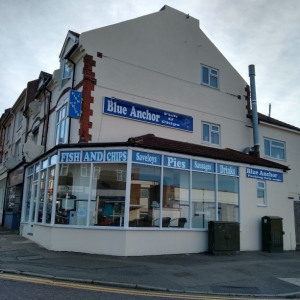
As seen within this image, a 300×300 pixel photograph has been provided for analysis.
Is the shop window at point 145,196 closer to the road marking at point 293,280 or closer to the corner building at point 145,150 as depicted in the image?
the corner building at point 145,150

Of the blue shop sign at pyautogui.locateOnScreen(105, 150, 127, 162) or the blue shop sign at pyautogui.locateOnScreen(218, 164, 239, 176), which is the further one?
the blue shop sign at pyautogui.locateOnScreen(218, 164, 239, 176)

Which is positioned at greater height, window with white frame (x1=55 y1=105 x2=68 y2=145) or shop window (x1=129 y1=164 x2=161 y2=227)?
window with white frame (x1=55 y1=105 x2=68 y2=145)

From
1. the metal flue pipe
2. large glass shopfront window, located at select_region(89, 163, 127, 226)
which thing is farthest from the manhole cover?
the metal flue pipe

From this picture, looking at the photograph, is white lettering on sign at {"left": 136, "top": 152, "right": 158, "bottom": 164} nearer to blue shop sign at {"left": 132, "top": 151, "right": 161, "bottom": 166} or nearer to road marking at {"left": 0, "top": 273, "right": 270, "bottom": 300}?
blue shop sign at {"left": 132, "top": 151, "right": 161, "bottom": 166}

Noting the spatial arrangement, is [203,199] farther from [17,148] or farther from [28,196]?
[17,148]

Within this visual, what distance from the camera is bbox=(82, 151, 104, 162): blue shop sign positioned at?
11880mm

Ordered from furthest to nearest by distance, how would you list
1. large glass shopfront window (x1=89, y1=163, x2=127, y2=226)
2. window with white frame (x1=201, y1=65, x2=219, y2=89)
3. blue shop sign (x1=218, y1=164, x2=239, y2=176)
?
1. window with white frame (x1=201, y1=65, x2=219, y2=89)
2. blue shop sign (x1=218, y1=164, x2=239, y2=176)
3. large glass shopfront window (x1=89, y1=163, x2=127, y2=226)

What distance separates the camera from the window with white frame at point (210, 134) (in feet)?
54.8

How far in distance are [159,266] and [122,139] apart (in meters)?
5.95

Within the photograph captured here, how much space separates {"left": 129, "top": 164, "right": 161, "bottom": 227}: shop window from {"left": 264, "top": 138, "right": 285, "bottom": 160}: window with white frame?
Result: 913 centimetres

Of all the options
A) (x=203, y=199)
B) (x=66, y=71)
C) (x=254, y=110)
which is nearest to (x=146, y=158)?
(x=203, y=199)

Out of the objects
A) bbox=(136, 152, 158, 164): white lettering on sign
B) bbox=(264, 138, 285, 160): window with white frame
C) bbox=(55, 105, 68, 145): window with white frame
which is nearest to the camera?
bbox=(136, 152, 158, 164): white lettering on sign

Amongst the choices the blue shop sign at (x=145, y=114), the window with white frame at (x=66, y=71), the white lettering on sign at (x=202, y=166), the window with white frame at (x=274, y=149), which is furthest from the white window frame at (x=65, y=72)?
the window with white frame at (x=274, y=149)

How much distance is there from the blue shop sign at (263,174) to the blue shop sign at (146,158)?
4748 millimetres
